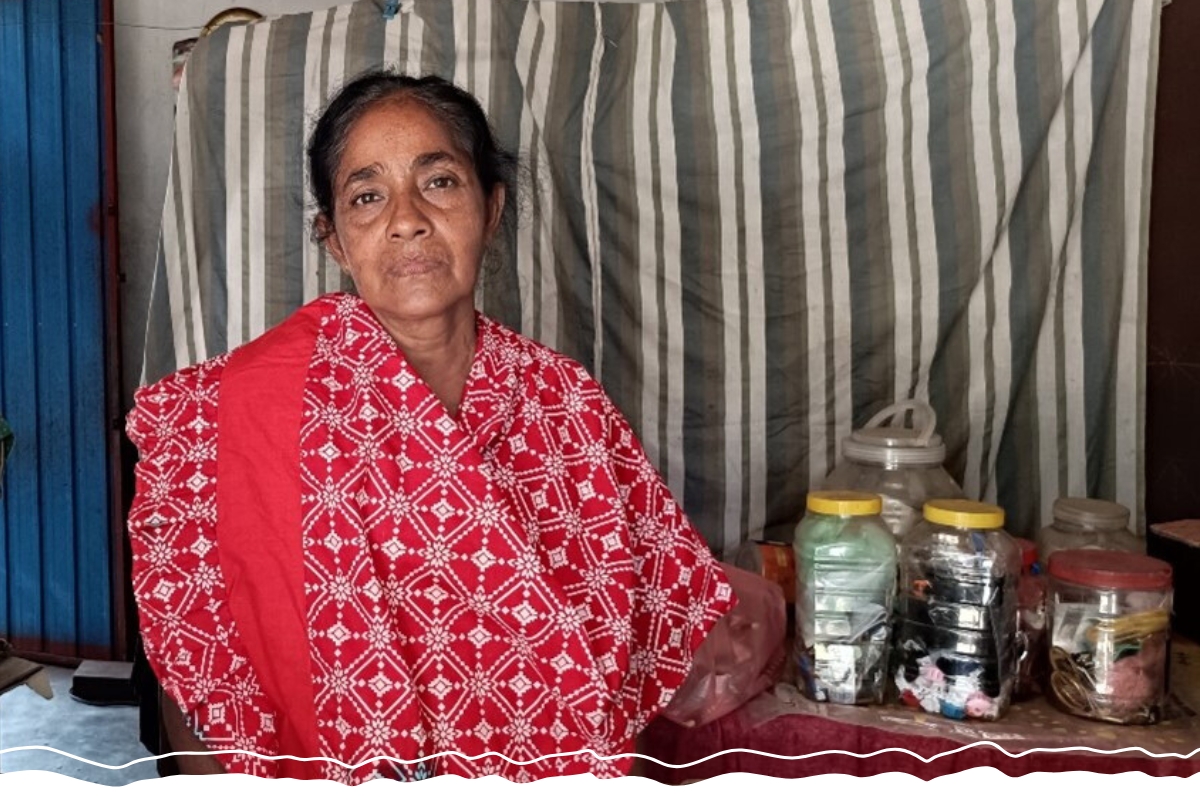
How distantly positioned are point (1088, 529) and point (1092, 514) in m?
0.02

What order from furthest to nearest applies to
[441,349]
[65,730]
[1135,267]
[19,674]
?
1. [65,730]
2. [1135,267]
3. [19,674]
4. [441,349]

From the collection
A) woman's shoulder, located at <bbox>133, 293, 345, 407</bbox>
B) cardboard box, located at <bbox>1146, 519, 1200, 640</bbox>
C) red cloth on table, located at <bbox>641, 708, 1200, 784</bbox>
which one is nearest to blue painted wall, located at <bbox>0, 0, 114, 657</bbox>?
woman's shoulder, located at <bbox>133, 293, 345, 407</bbox>

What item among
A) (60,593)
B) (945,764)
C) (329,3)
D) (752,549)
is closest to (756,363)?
(752,549)

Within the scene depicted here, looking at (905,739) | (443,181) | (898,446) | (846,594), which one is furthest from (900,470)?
(443,181)

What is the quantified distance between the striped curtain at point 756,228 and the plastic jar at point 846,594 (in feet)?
2.21

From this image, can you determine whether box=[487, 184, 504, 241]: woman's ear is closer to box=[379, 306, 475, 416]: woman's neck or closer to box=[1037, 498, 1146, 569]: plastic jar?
box=[379, 306, 475, 416]: woman's neck

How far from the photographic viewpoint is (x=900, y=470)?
1.88m

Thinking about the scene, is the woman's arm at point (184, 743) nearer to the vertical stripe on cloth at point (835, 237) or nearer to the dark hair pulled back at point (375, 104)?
the dark hair pulled back at point (375, 104)

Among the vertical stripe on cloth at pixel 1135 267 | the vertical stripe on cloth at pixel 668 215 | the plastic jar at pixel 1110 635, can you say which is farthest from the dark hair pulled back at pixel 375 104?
the vertical stripe on cloth at pixel 1135 267

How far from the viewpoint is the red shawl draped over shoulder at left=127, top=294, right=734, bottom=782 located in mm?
1281

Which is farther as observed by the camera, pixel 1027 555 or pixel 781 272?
pixel 781 272

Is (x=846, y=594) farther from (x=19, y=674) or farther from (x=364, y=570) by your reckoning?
(x=19, y=674)

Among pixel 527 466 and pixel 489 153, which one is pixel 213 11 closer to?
pixel 489 153

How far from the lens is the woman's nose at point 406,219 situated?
56.7 inches
